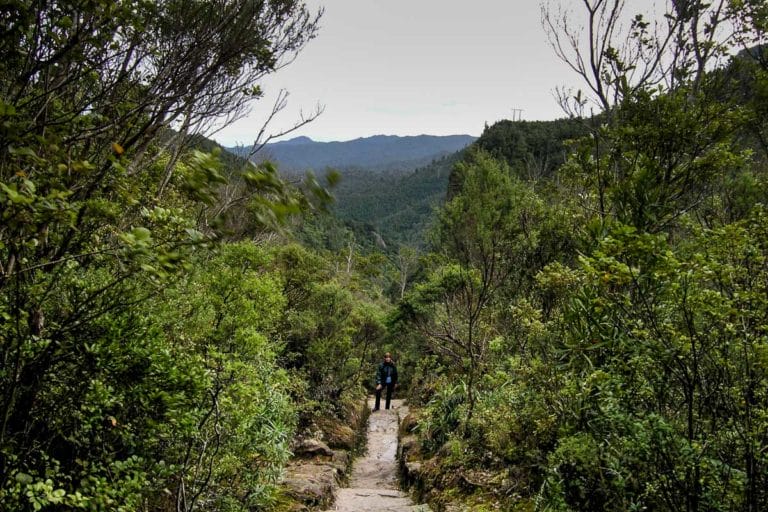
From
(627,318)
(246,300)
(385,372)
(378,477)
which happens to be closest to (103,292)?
(246,300)

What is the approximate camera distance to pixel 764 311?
3.16 m

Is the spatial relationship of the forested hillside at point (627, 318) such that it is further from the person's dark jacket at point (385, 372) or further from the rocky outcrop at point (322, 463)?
the person's dark jacket at point (385, 372)

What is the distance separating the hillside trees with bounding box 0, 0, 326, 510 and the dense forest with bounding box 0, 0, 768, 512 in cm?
3

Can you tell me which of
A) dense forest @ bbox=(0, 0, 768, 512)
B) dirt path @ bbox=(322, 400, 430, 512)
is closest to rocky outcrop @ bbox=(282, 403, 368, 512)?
dirt path @ bbox=(322, 400, 430, 512)

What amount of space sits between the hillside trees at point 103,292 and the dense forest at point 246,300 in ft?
0.10

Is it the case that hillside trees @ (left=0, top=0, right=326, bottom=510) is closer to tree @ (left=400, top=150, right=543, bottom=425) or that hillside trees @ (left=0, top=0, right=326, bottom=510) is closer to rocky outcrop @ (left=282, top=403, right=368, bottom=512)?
rocky outcrop @ (left=282, top=403, right=368, bottom=512)

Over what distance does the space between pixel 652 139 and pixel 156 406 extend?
6.17 meters

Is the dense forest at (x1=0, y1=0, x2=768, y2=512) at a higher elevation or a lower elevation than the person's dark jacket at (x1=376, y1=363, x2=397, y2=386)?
higher

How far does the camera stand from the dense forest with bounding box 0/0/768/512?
2639mm

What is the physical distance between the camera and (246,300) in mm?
5699

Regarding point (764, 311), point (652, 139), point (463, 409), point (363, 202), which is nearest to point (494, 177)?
point (652, 139)

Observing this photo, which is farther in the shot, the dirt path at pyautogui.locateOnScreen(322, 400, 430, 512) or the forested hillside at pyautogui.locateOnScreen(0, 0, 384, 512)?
the dirt path at pyautogui.locateOnScreen(322, 400, 430, 512)

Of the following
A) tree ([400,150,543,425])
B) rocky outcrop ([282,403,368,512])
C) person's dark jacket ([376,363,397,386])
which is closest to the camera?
rocky outcrop ([282,403,368,512])

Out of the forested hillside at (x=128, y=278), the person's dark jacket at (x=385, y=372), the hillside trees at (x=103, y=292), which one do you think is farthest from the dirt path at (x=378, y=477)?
the hillside trees at (x=103, y=292)
